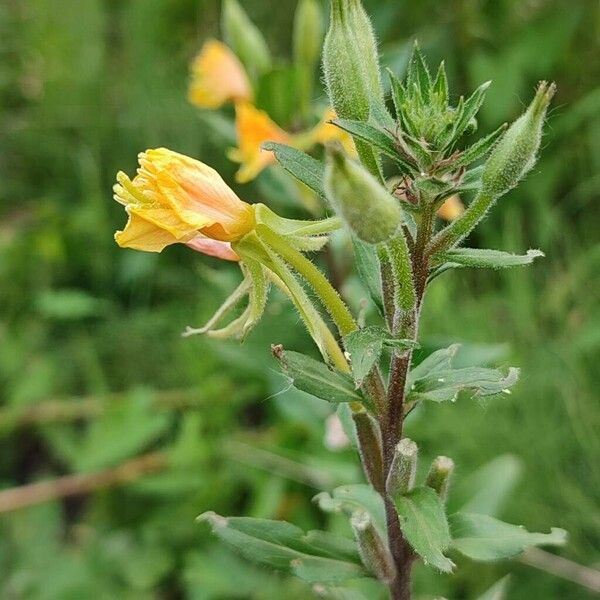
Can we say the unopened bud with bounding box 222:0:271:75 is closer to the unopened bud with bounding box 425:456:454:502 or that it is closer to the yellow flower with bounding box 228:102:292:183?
the yellow flower with bounding box 228:102:292:183

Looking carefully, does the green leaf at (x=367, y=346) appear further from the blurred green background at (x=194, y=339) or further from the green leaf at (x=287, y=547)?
the blurred green background at (x=194, y=339)

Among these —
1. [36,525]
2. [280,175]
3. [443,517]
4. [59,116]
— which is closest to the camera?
[443,517]

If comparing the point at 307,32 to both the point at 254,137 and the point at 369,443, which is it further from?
the point at 369,443

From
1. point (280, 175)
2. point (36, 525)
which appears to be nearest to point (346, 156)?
point (280, 175)

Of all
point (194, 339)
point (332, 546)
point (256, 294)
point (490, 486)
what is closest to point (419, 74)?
point (256, 294)

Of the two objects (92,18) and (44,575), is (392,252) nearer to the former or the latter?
(44,575)

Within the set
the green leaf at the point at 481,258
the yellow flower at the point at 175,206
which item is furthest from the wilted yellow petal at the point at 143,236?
the green leaf at the point at 481,258
